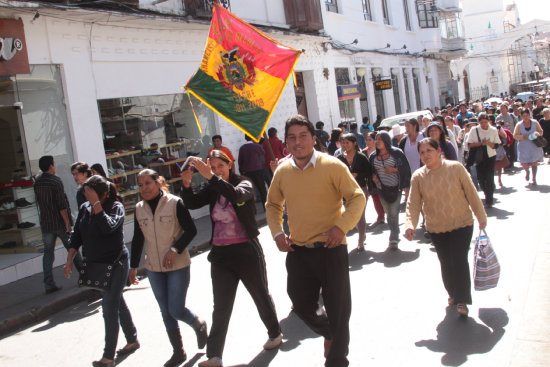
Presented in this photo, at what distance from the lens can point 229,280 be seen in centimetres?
492

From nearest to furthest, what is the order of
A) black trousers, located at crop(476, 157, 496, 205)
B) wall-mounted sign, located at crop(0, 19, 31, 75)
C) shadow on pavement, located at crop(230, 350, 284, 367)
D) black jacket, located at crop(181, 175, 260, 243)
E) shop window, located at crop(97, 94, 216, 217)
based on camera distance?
black jacket, located at crop(181, 175, 260, 243), shadow on pavement, located at crop(230, 350, 284, 367), wall-mounted sign, located at crop(0, 19, 31, 75), black trousers, located at crop(476, 157, 496, 205), shop window, located at crop(97, 94, 216, 217)

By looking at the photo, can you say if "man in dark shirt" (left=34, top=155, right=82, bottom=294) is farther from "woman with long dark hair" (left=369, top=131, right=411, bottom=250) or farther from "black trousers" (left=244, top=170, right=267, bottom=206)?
"black trousers" (left=244, top=170, right=267, bottom=206)

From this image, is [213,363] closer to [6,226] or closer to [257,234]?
[257,234]

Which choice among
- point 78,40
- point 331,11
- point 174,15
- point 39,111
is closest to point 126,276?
point 39,111

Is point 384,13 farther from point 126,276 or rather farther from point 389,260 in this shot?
point 126,276

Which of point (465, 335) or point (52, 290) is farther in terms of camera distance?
point (52, 290)

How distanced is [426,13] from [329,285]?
31.0 m

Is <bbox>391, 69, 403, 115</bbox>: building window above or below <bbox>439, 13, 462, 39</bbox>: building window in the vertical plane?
below

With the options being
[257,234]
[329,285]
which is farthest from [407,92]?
[329,285]

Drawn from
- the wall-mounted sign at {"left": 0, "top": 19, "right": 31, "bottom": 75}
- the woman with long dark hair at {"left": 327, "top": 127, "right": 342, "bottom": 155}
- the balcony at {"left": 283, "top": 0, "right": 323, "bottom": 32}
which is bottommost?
the woman with long dark hair at {"left": 327, "top": 127, "right": 342, "bottom": 155}

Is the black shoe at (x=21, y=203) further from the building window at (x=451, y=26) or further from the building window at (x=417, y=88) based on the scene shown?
the building window at (x=451, y=26)

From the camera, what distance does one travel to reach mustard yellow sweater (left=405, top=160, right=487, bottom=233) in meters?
5.47

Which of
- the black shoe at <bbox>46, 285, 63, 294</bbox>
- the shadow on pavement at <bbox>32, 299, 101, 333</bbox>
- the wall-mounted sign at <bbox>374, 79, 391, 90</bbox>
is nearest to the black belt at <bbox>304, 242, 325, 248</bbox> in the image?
the shadow on pavement at <bbox>32, 299, 101, 333</bbox>

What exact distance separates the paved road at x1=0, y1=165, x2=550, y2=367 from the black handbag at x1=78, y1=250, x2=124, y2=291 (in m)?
0.78
